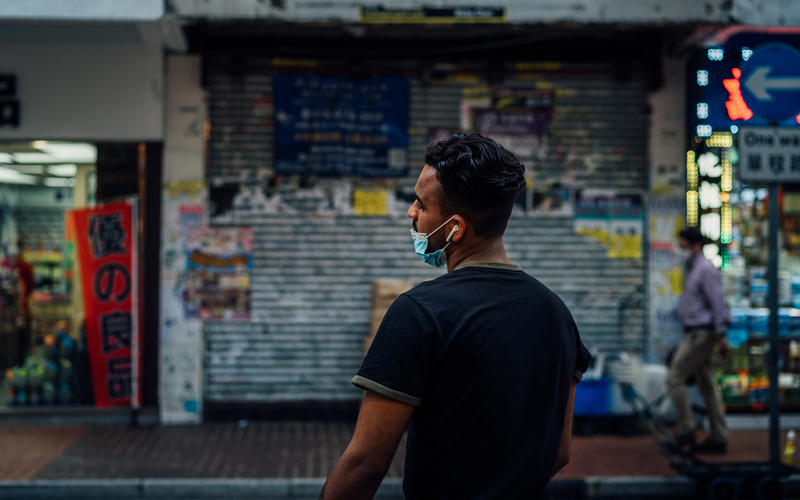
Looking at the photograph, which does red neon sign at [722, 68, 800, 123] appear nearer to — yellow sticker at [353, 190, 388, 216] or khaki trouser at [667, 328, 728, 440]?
khaki trouser at [667, 328, 728, 440]

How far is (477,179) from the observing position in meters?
1.69

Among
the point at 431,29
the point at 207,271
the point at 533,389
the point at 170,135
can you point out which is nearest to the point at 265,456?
the point at 207,271

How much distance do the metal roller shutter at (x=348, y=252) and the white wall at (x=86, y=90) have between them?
2.47 ft

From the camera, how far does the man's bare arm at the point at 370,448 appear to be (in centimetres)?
156

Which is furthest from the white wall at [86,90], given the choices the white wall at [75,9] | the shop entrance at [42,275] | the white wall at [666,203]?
the white wall at [666,203]

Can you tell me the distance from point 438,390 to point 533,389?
10.5 inches

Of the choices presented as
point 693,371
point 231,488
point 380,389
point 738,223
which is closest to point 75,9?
point 231,488

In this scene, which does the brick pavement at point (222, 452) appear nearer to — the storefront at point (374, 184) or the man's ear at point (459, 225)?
the storefront at point (374, 184)

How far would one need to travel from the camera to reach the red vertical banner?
25.6 feet

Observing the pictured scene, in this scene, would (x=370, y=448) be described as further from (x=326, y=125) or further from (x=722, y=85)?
(x=722, y=85)

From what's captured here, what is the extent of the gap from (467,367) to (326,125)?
6646 millimetres

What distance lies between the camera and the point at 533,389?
1.68 meters

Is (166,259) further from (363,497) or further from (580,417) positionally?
(363,497)

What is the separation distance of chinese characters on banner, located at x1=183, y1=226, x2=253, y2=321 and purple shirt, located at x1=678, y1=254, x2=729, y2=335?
16.5 feet
